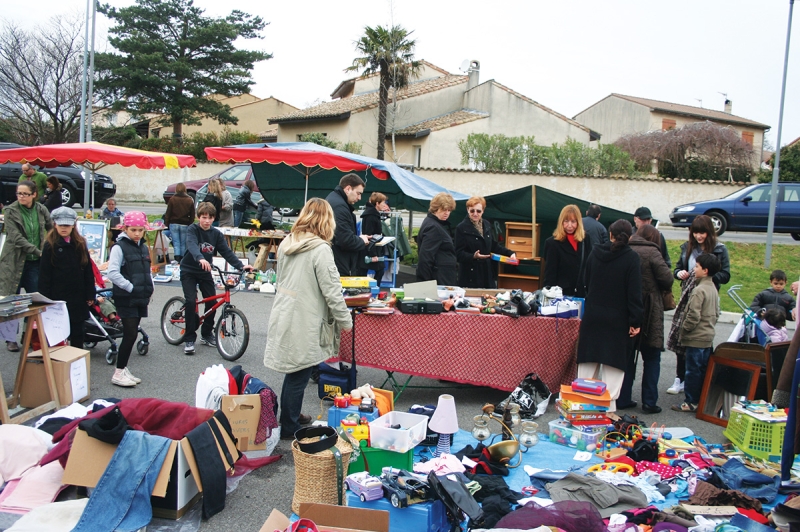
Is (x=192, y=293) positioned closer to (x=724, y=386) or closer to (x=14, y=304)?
(x=14, y=304)

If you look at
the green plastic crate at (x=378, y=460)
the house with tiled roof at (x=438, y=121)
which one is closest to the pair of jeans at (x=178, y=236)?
the green plastic crate at (x=378, y=460)

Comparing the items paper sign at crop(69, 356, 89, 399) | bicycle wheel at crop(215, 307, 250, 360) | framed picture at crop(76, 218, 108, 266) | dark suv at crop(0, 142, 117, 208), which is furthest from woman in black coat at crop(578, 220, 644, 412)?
dark suv at crop(0, 142, 117, 208)

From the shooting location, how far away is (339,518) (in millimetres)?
3170

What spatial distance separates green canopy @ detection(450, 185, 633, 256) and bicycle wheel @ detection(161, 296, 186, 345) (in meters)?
5.85

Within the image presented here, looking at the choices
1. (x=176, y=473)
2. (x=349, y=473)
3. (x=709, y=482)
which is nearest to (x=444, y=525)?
(x=349, y=473)

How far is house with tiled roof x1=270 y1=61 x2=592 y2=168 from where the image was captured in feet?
92.1

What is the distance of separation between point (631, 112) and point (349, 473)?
39.9m

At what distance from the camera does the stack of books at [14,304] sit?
182 inches

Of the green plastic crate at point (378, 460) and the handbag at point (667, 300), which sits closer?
the green plastic crate at point (378, 460)

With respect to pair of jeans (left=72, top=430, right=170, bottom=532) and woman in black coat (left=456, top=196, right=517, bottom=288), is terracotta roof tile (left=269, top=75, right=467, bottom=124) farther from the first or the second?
pair of jeans (left=72, top=430, right=170, bottom=532)

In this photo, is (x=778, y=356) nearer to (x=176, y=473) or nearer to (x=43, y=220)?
(x=176, y=473)

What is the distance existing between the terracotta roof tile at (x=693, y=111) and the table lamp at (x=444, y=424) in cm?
3785

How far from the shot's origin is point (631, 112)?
39.1 metres

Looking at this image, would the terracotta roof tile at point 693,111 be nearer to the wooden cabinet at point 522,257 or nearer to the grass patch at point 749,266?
the grass patch at point 749,266
